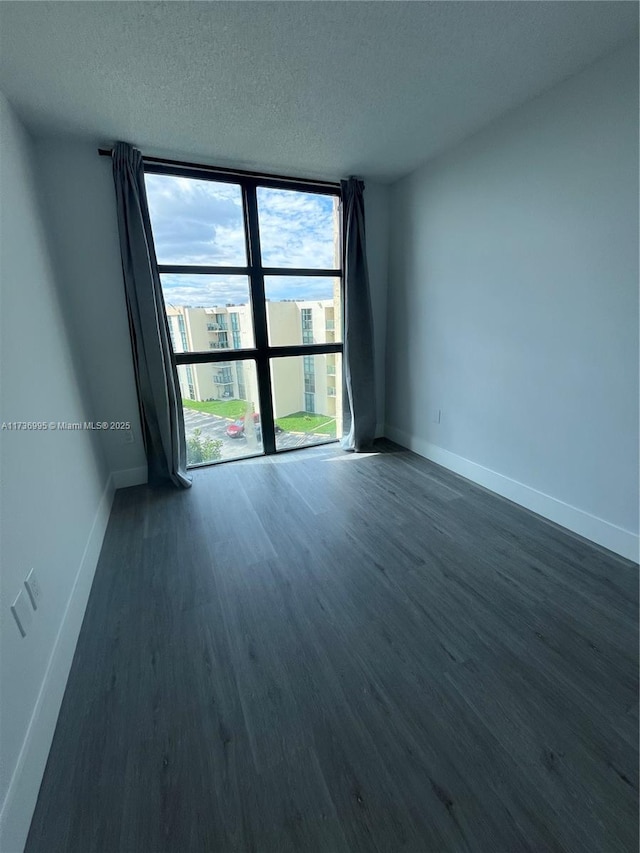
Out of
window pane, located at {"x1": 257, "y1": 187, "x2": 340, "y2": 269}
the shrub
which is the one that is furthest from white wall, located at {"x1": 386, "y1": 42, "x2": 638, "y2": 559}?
the shrub

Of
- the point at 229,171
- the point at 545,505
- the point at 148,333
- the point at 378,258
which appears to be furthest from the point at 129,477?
the point at 545,505

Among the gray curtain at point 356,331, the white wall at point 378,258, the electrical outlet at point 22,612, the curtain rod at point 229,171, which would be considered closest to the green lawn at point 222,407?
the gray curtain at point 356,331

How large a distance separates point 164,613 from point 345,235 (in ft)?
9.96

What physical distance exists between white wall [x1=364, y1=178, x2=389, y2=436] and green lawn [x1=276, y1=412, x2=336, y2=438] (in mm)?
581

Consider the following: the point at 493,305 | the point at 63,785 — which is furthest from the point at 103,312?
the point at 493,305

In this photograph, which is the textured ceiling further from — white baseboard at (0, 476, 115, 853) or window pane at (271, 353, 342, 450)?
white baseboard at (0, 476, 115, 853)

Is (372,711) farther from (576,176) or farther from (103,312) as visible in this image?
(103,312)

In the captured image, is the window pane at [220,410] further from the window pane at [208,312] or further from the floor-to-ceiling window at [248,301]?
the window pane at [208,312]

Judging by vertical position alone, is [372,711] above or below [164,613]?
below

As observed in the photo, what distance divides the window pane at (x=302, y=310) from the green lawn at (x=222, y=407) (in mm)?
640

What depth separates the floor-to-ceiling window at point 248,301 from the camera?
259 cm

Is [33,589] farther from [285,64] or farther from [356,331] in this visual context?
[356,331]

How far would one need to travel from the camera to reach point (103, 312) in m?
2.43

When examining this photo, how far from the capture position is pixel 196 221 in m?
2.60
